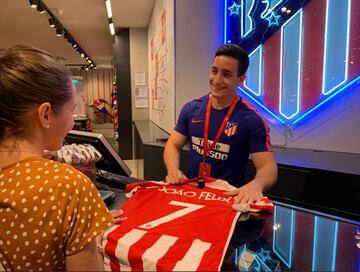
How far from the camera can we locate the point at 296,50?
258cm

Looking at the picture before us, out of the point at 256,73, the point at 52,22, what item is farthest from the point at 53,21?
the point at 256,73

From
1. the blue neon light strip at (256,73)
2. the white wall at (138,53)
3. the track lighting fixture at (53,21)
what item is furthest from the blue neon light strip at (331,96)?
the white wall at (138,53)

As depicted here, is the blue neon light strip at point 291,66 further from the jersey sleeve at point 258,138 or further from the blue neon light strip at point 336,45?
the jersey sleeve at point 258,138

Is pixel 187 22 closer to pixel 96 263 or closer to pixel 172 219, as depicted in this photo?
pixel 172 219

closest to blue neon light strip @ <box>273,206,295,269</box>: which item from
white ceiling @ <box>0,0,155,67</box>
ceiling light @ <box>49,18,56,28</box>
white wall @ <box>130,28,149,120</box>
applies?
white ceiling @ <box>0,0,155,67</box>

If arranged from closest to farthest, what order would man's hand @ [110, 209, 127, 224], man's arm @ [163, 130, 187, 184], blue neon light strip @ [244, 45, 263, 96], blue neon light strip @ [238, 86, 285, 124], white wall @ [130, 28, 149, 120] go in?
1. man's hand @ [110, 209, 127, 224]
2. man's arm @ [163, 130, 187, 184]
3. blue neon light strip @ [238, 86, 285, 124]
4. blue neon light strip @ [244, 45, 263, 96]
5. white wall @ [130, 28, 149, 120]

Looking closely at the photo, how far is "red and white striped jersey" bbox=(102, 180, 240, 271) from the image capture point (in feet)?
2.61

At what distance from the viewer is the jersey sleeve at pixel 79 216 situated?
67cm

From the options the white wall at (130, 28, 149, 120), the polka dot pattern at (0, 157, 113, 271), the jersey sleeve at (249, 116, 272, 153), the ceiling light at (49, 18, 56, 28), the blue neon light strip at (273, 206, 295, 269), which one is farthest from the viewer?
the white wall at (130, 28, 149, 120)

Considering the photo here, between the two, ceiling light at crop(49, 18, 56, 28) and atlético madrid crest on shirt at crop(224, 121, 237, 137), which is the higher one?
ceiling light at crop(49, 18, 56, 28)

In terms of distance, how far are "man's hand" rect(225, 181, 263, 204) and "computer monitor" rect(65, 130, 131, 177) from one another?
644 millimetres

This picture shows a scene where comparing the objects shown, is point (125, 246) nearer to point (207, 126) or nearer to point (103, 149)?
point (103, 149)

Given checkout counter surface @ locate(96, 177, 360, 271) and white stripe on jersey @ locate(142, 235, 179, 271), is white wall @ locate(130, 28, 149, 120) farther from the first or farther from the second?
white stripe on jersey @ locate(142, 235, 179, 271)

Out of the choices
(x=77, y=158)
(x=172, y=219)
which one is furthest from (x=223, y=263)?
(x=77, y=158)
